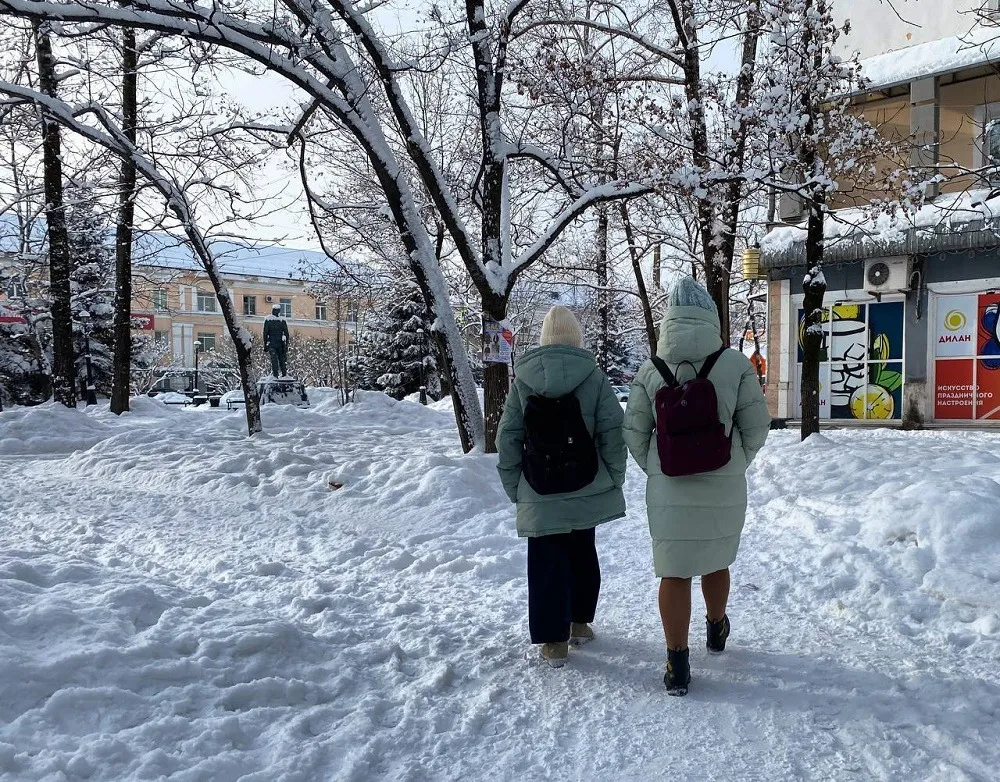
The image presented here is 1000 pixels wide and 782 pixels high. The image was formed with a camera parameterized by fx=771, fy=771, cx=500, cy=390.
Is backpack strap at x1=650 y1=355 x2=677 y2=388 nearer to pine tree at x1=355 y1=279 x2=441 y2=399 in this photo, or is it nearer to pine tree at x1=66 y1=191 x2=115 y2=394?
pine tree at x1=66 y1=191 x2=115 y2=394

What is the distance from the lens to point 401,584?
5305 millimetres

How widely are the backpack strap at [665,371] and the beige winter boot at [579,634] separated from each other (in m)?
1.41

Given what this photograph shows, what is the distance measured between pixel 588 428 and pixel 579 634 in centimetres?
112

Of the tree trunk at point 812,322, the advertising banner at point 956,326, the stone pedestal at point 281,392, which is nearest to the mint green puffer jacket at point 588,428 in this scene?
the tree trunk at point 812,322

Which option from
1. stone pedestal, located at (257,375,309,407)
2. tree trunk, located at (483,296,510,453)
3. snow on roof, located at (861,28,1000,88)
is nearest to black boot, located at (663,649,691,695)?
tree trunk, located at (483,296,510,453)

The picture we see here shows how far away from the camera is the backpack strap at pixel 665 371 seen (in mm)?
3424

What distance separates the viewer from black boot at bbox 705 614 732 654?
3744mm

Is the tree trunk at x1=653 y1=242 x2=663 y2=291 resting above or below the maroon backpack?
above

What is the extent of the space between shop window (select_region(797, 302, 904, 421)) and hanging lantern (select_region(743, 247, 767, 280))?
1.13 meters

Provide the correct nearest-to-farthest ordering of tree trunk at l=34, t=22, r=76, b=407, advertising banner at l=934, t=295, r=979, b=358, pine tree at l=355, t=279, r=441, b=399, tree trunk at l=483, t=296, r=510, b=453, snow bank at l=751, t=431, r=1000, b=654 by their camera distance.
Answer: snow bank at l=751, t=431, r=1000, b=654 → tree trunk at l=483, t=296, r=510, b=453 → advertising banner at l=934, t=295, r=979, b=358 → tree trunk at l=34, t=22, r=76, b=407 → pine tree at l=355, t=279, r=441, b=399

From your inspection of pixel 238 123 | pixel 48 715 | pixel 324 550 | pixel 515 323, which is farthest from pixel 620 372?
pixel 48 715

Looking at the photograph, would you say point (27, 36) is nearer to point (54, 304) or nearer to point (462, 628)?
point (54, 304)

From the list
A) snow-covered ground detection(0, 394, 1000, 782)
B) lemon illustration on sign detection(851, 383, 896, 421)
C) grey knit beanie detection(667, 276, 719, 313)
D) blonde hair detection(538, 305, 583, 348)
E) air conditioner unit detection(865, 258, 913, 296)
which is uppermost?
air conditioner unit detection(865, 258, 913, 296)

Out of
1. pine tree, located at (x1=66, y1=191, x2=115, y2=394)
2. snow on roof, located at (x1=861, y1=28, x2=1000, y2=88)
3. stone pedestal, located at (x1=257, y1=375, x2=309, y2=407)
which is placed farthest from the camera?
pine tree, located at (x1=66, y1=191, x2=115, y2=394)
